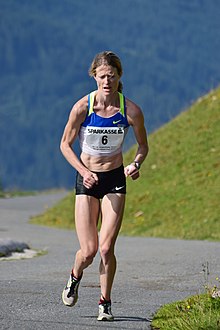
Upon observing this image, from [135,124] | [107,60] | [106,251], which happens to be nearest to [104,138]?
[135,124]

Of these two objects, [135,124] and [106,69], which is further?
[135,124]

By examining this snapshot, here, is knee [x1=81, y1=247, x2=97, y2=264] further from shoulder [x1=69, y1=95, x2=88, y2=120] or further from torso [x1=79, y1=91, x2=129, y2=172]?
shoulder [x1=69, y1=95, x2=88, y2=120]

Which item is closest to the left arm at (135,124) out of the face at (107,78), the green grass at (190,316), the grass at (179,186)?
the face at (107,78)

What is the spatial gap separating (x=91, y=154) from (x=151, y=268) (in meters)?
6.33

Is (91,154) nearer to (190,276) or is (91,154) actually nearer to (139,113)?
(139,113)

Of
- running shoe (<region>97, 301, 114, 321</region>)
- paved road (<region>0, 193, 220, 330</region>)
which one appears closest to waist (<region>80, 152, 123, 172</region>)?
running shoe (<region>97, 301, 114, 321</region>)

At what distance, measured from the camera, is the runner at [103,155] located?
321 inches

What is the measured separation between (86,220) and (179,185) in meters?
18.4

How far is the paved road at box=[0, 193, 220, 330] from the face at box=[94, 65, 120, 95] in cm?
215

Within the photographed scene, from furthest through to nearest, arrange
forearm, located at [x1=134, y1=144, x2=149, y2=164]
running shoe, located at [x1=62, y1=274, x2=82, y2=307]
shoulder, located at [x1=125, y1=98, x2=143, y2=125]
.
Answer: running shoe, located at [x1=62, y1=274, x2=82, y2=307] < forearm, located at [x1=134, y1=144, x2=149, y2=164] < shoulder, located at [x1=125, y1=98, x2=143, y2=125]

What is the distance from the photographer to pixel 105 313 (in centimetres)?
834

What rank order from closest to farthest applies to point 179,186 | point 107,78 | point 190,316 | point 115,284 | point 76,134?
point 190,316, point 107,78, point 76,134, point 115,284, point 179,186

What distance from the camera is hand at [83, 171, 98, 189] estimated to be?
8.12 meters

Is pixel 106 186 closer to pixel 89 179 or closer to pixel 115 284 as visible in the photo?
pixel 89 179
